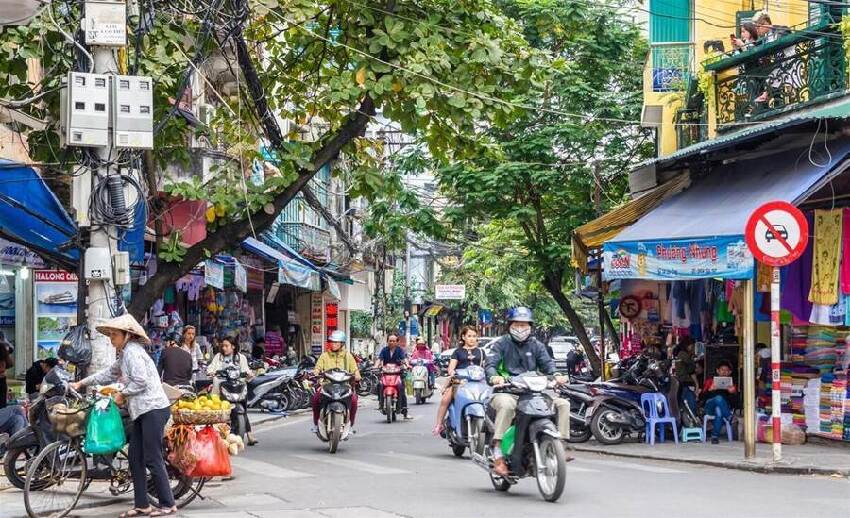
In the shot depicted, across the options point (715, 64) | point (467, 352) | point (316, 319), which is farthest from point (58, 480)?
point (316, 319)

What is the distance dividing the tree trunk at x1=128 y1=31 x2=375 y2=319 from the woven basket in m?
5.43

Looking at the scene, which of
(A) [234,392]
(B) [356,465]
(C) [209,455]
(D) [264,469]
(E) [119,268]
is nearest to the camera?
(C) [209,455]

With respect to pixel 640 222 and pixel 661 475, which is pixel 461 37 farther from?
pixel 661 475

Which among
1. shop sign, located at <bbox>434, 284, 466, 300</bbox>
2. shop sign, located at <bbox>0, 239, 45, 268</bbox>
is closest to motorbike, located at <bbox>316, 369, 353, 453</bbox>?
shop sign, located at <bbox>0, 239, 45, 268</bbox>

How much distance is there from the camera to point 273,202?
15586mm

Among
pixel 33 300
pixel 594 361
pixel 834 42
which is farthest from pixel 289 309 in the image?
pixel 834 42

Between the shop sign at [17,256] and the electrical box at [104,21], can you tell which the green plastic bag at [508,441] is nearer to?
the electrical box at [104,21]

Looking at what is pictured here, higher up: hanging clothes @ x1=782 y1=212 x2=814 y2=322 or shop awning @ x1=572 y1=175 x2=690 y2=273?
shop awning @ x1=572 y1=175 x2=690 y2=273

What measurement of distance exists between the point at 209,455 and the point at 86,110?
3922 millimetres

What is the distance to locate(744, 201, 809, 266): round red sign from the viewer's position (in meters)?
13.1

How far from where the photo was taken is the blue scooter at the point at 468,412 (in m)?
12.8

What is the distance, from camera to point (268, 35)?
1688 centimetres

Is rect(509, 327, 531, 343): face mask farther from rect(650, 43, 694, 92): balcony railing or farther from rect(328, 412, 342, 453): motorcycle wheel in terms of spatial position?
rect(650, 43, 694, 92): balcony railing

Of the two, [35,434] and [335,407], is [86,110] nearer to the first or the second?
[35,434]
